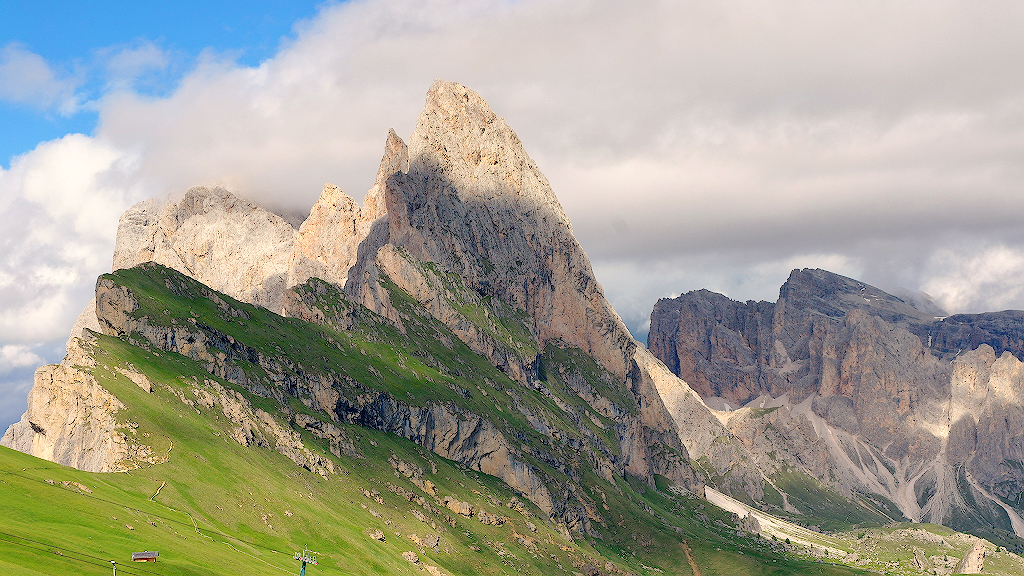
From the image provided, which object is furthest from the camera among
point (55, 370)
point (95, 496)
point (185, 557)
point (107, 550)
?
point (55, 370)

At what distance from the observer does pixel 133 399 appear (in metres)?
198

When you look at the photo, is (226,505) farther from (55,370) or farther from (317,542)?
(55,370)

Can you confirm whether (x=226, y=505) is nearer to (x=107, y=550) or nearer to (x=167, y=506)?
(x=167, y=506)

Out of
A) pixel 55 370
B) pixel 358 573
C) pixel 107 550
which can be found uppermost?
pixel 55 370

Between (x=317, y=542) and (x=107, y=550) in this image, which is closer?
(x=107, y=550)

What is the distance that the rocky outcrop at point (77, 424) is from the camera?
181000 millimetres

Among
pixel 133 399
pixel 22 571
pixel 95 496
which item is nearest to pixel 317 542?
pixel 133 399

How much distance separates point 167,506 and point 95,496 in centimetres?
2390

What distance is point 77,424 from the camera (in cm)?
18725

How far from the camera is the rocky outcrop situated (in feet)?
594

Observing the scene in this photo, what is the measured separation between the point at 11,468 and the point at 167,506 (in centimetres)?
3361

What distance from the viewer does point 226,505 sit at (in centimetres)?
18538

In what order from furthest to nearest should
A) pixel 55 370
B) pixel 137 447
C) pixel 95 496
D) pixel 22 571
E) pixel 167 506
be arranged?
pixel 55 370, pixel 137 447, pixel 167 506, pixel 95 496, pixel 22 571

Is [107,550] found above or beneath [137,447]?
beneath
